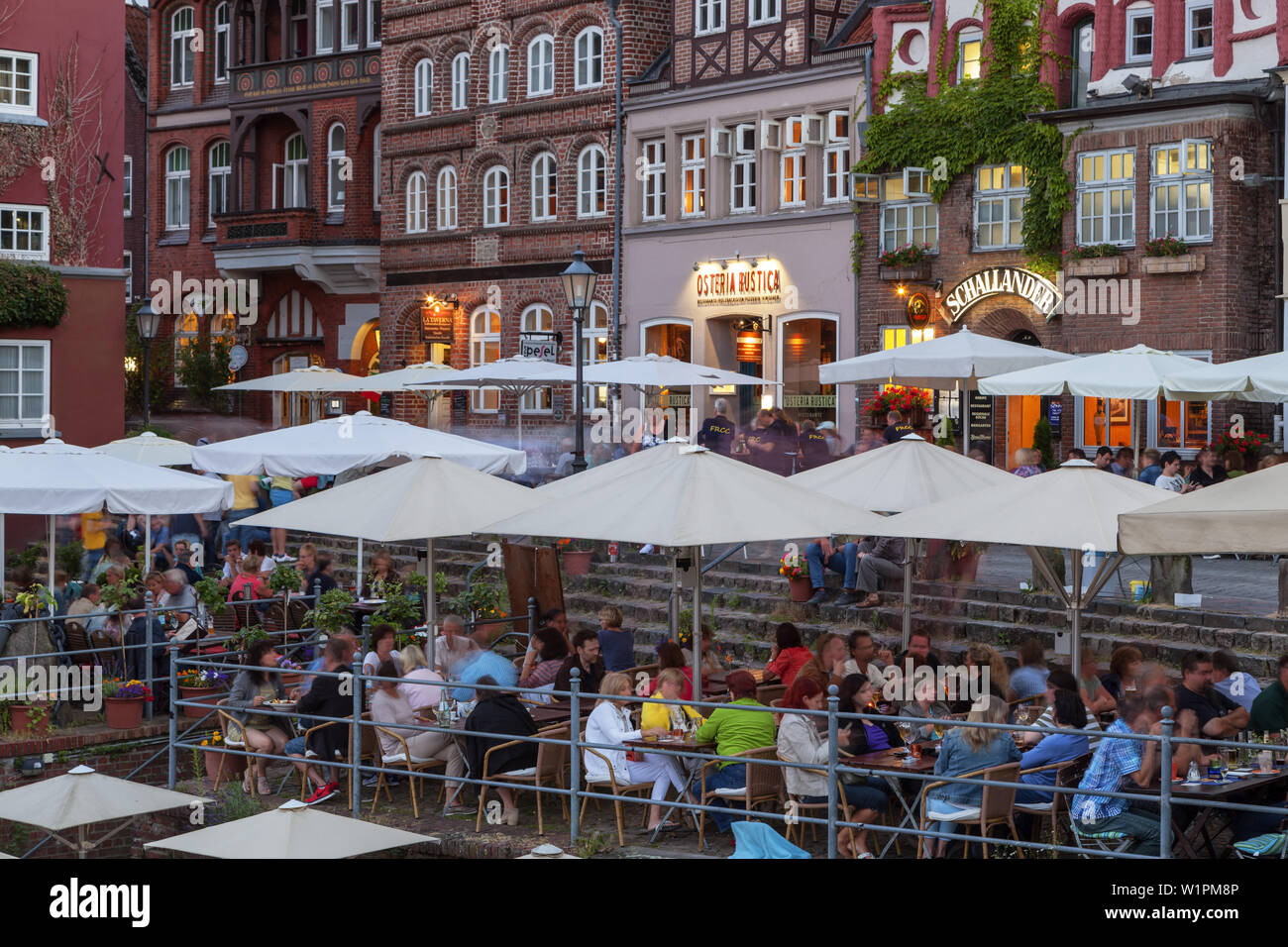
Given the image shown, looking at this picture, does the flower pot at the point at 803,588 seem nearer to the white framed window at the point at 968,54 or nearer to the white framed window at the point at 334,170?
the white framed window at the point at 968,54

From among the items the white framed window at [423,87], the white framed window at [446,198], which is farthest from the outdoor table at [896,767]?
the white framed window at [423,87]

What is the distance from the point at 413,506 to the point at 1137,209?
14.6 metres

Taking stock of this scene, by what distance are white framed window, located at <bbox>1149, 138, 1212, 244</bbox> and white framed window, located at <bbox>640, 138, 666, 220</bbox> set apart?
10985 mm

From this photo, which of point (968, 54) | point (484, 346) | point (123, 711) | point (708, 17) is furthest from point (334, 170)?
point (123, 711)

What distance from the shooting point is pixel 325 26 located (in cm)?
4109

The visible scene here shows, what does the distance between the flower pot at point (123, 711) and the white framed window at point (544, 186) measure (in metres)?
21.2

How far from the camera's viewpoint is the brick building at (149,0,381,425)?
132ft

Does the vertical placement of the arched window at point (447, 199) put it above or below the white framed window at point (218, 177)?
below

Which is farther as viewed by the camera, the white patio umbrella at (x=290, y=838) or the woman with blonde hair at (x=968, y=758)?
the woman with blonde hair at (x=968, y=758)

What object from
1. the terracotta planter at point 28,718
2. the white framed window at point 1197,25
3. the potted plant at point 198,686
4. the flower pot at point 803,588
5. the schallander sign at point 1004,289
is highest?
the white framed window at point 1197,25

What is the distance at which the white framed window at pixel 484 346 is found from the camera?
36.9 meters

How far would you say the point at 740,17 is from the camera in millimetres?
32031

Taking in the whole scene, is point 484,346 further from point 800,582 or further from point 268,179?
point 800,582
